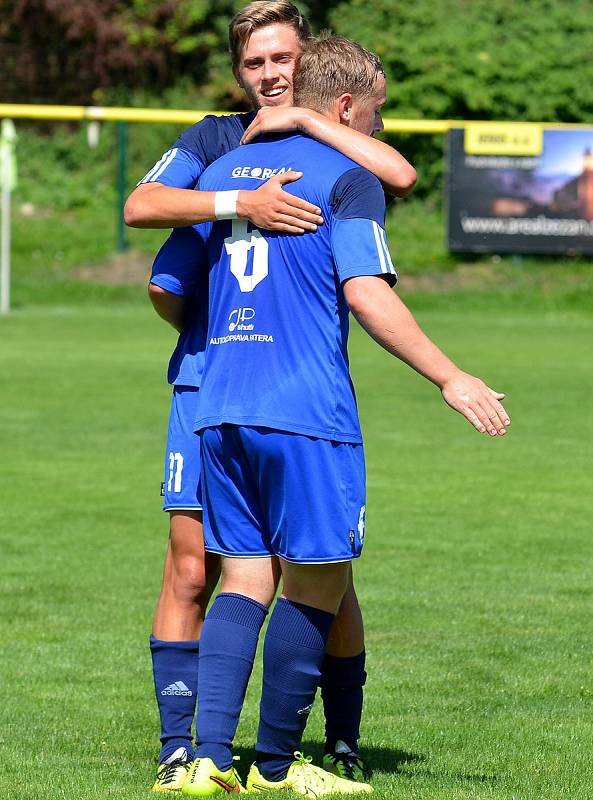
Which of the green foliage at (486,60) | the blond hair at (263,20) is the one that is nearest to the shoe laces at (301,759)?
the blond hair at (263,20)

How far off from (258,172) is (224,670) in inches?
48.2

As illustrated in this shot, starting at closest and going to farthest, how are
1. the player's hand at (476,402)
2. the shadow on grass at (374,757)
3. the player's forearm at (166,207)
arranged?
the player's hand at (476,402)
the player's forearm at (166,207)
the shadow on grass at (374,757)

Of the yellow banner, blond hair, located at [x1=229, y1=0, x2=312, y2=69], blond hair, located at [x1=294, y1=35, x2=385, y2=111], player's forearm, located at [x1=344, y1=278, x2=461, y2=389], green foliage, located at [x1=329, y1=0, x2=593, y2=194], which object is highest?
green foliage, located at [x1=329, y1=0, x2=593, y2=194]

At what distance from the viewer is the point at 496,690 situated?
511 cm

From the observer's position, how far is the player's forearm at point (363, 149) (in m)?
3.61

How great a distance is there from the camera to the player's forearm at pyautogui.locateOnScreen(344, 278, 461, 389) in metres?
3.49

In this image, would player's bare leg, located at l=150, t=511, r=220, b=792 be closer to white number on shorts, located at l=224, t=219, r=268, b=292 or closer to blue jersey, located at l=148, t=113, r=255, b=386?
blue jersey, located at l=148, t=113, r=255, b=386

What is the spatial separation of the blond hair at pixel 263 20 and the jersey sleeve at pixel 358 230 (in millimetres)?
622

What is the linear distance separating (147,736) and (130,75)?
28.1 m

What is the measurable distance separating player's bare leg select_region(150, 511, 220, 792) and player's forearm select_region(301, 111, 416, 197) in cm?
104

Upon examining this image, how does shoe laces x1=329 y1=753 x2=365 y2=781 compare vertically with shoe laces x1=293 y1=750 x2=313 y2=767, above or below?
below

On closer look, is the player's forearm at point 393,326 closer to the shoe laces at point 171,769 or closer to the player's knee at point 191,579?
the player's knee at point 191,579

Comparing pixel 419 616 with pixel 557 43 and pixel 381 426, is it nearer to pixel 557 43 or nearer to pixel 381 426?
pixel 381 426

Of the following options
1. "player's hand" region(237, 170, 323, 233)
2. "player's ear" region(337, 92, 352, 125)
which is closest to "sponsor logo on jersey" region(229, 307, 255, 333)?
"player's hand" region(237, 170, 323, 233)
